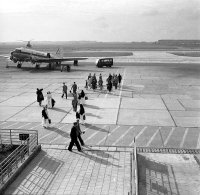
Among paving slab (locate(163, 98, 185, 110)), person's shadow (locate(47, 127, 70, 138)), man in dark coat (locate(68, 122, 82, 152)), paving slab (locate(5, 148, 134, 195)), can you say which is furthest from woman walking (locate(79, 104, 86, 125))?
paving slab (locate(163, 98, 185, 110))

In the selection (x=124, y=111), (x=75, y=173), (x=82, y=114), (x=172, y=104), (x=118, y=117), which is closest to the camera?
(x=75, y=173)

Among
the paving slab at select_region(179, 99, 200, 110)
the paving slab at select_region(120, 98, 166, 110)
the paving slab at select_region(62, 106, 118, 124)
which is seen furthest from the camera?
the paving slab at select_region(179, 99, 200, 110)

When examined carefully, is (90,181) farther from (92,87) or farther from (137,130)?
(92,87)

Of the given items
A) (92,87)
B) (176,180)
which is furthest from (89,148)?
(92,87)

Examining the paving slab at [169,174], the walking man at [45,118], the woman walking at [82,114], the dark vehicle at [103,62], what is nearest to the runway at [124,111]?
the walking man at [45,118]

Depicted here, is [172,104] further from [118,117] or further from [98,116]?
[98,116]

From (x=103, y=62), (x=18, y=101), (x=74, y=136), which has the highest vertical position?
(x=74, y=136)

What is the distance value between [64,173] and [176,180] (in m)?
4.49

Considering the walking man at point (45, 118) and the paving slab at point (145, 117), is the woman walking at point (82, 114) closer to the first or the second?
the walking man at point (45, 118)

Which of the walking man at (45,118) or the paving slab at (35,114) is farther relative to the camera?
the paving slab at (35,114)

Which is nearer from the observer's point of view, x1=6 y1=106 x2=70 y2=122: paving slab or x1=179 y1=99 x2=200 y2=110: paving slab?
x1=6 y1=106 x2=70 y2=122: paving slab

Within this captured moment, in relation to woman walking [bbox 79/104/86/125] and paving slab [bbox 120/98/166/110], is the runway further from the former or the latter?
woman walking [bbox 79/104/86/125]

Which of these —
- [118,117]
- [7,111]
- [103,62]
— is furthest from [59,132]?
[103,62]

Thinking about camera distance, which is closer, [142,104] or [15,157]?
[15,157]
